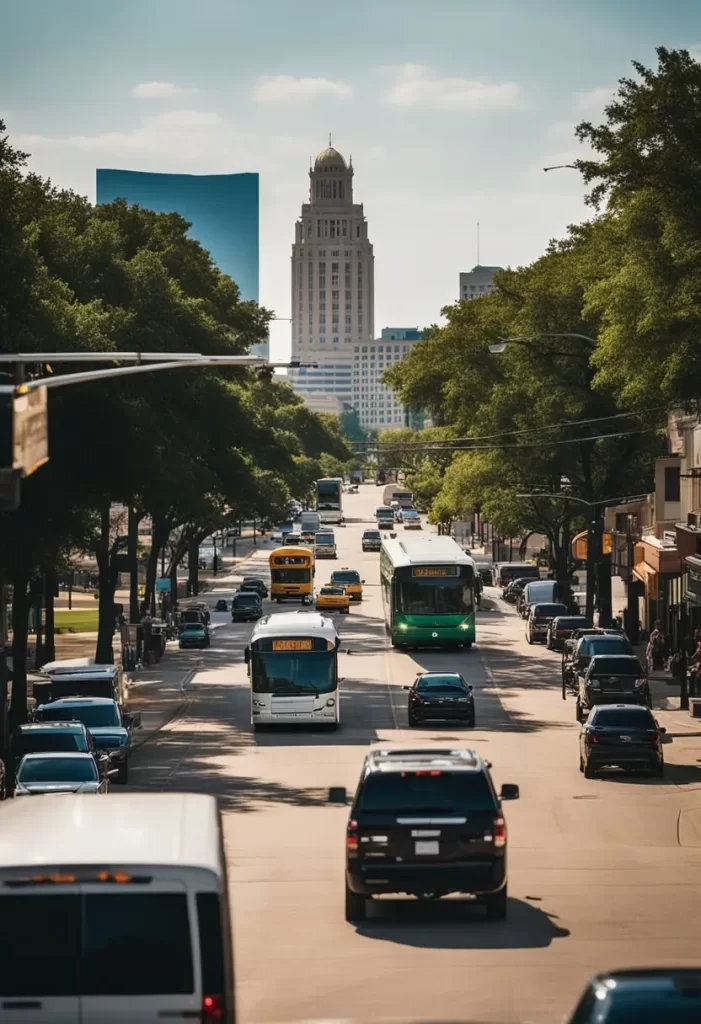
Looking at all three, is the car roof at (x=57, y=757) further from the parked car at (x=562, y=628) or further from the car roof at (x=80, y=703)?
the parked car at (x=562, y=628)

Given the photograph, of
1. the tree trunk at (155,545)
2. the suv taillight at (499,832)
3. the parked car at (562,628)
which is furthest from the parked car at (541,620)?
the suv taillight at (499,832)

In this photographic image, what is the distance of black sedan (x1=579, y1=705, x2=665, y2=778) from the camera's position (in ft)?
121

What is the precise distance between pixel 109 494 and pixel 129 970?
43.0 meters

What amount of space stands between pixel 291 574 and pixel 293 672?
61093mm

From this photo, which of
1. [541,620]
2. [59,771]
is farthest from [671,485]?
[59,771]

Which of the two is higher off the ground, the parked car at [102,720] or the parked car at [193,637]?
the parked car at [102,720]

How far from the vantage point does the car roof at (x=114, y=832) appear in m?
11.7

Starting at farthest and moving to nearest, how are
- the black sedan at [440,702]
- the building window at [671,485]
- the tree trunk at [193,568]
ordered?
1. the tree trunk at [193,568]
2. the building window at [671,485]
3. the black sedan at [440,702]

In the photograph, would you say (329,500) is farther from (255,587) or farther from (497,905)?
(497,905)

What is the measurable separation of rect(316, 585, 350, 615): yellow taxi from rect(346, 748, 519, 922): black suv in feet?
256

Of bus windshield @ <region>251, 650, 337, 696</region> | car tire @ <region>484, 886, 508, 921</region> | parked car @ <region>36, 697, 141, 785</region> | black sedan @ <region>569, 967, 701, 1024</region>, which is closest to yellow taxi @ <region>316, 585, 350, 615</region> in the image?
bus windshield @ <region>251, 650, 337, 696</region>

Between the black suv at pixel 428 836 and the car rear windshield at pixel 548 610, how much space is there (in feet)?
197

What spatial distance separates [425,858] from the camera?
68.7 feet

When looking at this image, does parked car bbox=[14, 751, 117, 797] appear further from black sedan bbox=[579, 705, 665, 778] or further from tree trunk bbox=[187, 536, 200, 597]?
tree trunk bbox=[187, 536, 200, 597]
